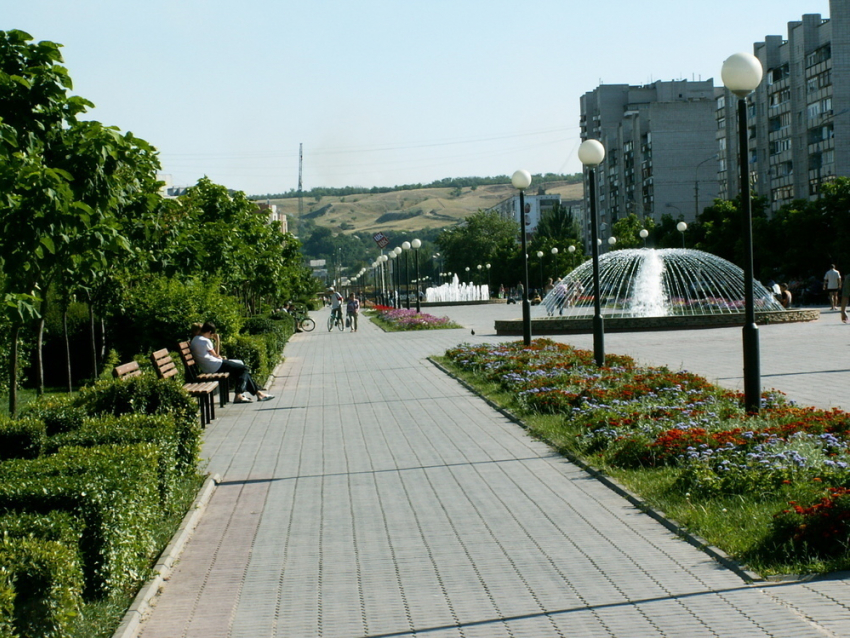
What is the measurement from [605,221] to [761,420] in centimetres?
11052

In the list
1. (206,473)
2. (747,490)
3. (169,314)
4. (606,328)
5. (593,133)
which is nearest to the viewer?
(747,490)

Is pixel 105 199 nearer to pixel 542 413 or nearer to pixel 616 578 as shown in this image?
pixel 542 413

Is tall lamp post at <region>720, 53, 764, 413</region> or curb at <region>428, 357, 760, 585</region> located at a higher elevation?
tall lamp post at <region>720, 53, 764, 413</region>

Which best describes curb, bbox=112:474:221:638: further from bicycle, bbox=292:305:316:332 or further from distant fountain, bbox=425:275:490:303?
distant fountain, bbox=425:275:490:303

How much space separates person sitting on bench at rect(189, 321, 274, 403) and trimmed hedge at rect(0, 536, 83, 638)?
31.3ft

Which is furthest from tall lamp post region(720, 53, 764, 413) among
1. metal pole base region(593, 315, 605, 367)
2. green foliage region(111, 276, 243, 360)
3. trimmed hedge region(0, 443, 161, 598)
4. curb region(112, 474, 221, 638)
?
green foliage region(111, 276, 243, 360)

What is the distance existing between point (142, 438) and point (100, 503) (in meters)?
1.82

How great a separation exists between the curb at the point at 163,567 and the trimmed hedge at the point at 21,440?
1.27m

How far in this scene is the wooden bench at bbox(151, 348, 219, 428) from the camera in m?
11.6

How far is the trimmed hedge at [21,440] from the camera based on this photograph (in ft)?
24.2

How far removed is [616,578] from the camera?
197 inches

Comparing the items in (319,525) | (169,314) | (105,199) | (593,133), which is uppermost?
(593,133)

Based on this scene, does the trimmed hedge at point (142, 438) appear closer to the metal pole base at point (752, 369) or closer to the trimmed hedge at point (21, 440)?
the trimmed hedge at point (21, 440)

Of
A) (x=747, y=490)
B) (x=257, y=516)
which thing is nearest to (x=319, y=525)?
(x=257, y=516)
